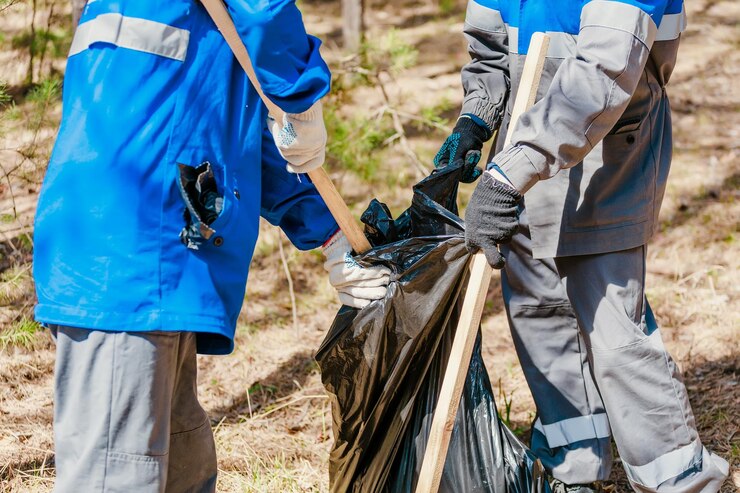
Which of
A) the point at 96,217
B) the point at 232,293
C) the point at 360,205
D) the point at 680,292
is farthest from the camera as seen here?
the point at 360,205

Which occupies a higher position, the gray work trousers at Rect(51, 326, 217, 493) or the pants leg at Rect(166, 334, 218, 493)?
the gray work trousers at Rect(51, 326, 217, 493)

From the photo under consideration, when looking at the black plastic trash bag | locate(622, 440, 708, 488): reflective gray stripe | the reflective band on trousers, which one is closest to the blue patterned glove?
the black plastic trash bag

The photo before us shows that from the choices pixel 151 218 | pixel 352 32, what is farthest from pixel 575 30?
pixel 352 32

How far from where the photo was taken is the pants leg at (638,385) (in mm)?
2314

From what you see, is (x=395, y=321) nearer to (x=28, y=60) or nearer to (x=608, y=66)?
(x=608, y=66)

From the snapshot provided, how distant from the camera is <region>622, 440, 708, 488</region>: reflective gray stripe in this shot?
232 cm

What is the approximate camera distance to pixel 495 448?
2.29m

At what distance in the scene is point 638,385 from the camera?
232 cm

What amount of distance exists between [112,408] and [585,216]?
130 cm

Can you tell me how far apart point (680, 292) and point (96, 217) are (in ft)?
10.0

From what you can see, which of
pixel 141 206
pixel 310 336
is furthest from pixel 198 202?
pixel 310 336

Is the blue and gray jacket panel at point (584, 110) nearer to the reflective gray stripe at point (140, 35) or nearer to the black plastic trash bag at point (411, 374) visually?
the black plastic trash bag at point (411, 374)

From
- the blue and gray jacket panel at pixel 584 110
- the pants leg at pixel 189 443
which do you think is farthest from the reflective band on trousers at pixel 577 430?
the pants leg at pixel 189 443

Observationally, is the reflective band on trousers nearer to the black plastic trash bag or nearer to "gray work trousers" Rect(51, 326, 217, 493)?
the black plastic trash bag
